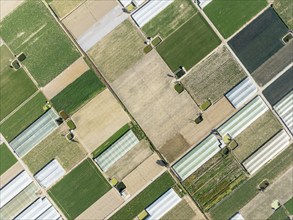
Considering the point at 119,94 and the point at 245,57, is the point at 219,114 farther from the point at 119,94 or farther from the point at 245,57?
the point at 119,94

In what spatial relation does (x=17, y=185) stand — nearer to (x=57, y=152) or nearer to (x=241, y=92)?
(x=57, y=152)

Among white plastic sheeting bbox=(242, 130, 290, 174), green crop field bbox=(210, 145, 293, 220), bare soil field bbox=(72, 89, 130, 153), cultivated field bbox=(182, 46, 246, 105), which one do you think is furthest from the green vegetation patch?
white plastic sheeting bbox=(242, 130, 290, 174)

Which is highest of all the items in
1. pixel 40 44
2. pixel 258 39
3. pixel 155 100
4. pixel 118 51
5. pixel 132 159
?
pixel 40 44

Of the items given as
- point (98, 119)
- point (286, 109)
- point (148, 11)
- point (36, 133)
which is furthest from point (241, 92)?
point (36, 133)

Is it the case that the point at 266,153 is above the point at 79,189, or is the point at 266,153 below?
below

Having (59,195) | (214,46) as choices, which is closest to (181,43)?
(214,46)
